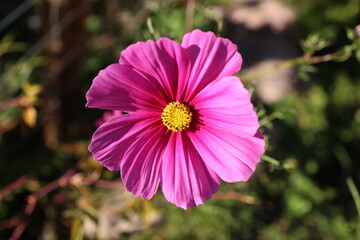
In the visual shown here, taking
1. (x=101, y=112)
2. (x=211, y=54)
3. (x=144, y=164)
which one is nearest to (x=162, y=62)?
(x=211, y=54)

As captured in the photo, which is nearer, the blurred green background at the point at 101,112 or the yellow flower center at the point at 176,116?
the yellow flower center at the point at 176,116

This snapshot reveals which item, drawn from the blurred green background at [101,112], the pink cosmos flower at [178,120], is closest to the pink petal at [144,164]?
the pink cosmos flower at [178,120]

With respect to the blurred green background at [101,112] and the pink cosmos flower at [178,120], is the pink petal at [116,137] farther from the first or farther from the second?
the blurred green background at [101,112]

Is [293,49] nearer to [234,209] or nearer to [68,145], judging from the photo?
[234,209]

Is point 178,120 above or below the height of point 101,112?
Result: above

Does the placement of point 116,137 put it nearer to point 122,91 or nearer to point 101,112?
point 122,91

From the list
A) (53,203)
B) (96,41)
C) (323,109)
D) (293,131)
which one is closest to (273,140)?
(293,131)
